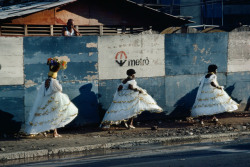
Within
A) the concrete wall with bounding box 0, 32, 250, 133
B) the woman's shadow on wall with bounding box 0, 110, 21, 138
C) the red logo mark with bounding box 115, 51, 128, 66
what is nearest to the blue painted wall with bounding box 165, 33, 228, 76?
the concrete wall with bounding box 0, 32, 250, 133

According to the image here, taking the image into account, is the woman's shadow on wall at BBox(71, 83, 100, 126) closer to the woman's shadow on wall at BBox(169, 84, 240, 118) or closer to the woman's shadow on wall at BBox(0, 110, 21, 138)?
the woman's shadow on wall at BBox(0, 110, 21, 138)

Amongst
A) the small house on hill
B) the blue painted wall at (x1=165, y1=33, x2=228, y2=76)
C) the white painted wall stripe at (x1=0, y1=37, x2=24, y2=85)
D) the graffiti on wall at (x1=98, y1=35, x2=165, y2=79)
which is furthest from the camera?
the small house on hill

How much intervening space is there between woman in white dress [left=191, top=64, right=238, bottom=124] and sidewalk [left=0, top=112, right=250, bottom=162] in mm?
397

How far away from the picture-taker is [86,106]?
38.2 feet

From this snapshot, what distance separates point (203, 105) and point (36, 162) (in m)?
5.36

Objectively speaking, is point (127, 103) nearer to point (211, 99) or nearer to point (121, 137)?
point (121, 137)

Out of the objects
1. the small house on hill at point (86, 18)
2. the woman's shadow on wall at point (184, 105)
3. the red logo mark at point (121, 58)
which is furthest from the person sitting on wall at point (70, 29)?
the woman's shadow on wall at point (184, 105)

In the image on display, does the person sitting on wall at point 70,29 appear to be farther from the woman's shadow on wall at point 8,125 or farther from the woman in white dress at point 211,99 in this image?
the woman in white dress at point 211,99

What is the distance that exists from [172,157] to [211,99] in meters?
4.13

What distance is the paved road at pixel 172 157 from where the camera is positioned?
7.59 metres

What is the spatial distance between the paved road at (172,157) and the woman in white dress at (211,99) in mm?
2504

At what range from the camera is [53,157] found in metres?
8.68

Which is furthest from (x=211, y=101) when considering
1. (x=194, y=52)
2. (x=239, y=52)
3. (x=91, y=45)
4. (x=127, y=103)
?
(x=91, y=45)

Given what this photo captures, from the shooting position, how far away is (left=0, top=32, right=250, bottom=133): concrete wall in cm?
1068
